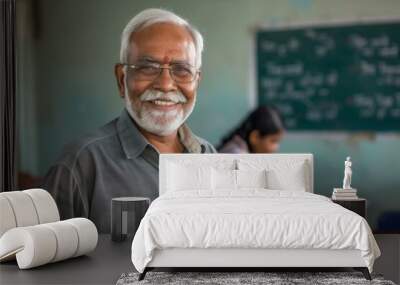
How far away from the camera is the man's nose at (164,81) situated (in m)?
6.55

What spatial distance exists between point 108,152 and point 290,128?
6.14 feet

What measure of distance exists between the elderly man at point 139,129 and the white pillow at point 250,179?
798 millimetres

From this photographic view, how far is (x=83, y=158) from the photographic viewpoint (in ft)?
21.7

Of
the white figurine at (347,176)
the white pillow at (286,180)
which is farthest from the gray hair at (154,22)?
the white figurine at (347,176)

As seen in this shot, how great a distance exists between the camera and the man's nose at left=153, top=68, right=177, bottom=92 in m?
6.55

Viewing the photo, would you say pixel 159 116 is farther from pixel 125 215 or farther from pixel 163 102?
pixel 125 215

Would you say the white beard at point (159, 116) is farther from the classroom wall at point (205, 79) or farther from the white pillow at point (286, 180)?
the white pillow at point (286, 180)

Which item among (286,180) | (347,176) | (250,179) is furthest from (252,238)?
(347,176)

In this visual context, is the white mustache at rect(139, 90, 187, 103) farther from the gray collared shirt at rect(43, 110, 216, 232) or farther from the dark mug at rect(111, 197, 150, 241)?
the dark mug at rect(111, 197, 150, 241)

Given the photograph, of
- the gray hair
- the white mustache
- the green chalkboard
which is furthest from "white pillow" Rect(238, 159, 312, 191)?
the gray hair

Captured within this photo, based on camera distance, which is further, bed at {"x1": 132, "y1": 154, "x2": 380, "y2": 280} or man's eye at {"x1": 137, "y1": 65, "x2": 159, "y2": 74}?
man's eye at {"x1": 137, "y1": 65, "x2": 159, "y2": 74}

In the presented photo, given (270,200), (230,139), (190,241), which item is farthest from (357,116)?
(190,241)

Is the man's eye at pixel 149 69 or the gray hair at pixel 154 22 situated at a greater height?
the gray hair at pixel 154 22

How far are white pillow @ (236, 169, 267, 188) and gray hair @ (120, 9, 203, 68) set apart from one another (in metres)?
1.34
